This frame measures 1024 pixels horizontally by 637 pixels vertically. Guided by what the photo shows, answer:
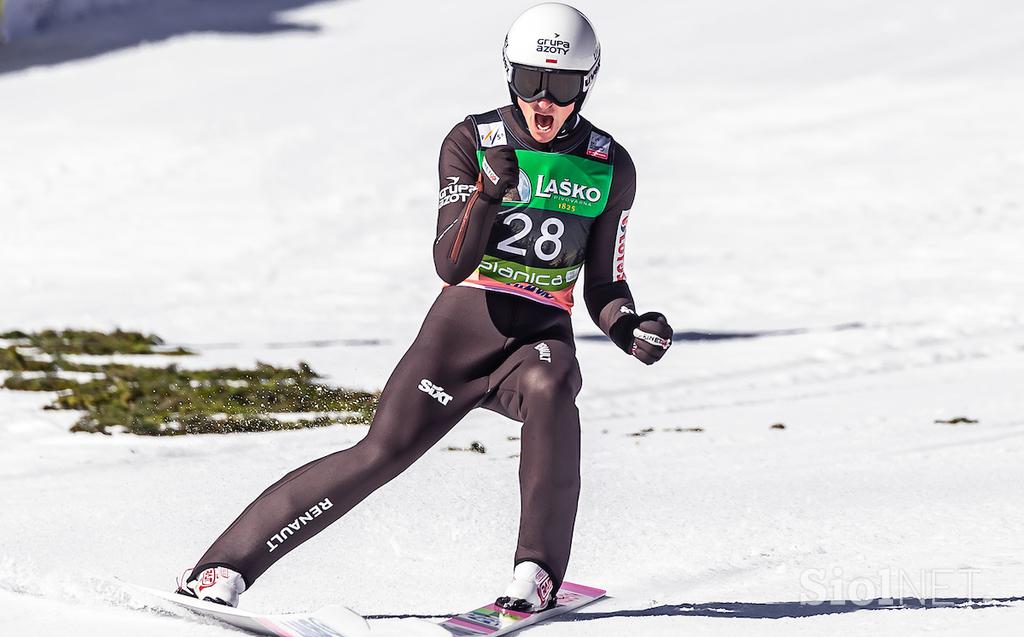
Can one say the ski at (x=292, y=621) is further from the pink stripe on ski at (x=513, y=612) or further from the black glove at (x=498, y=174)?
the black glove at (x=498, y=174)

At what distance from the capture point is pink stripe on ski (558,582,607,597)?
→ 457cm

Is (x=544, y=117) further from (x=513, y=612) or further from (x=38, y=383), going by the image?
(x=38, y=383)

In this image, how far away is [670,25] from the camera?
1007 inches

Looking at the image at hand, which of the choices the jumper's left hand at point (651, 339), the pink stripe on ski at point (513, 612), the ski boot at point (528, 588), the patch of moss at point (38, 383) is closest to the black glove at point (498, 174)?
the jumper's left hand at point (651, 339)

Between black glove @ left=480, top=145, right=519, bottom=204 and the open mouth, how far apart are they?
0.98 feet

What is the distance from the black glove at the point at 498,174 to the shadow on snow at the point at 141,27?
20.6 metres

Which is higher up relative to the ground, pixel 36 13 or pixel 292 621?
pixel 36 13

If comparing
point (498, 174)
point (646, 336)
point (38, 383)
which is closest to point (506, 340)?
point (646, 336)

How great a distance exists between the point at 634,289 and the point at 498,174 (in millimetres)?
9278

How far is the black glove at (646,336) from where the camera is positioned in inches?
168

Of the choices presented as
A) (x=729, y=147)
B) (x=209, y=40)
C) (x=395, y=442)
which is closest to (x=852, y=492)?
(x=395, y=442)

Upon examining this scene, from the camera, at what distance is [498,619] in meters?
4.12

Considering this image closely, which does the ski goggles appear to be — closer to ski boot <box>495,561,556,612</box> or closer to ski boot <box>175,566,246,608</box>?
ski boot <box>495,561,556,612</box>

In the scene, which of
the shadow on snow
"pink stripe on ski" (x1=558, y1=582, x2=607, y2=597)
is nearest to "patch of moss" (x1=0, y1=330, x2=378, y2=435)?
"pink stripe on ski" (x1=558, y1=582, x2=607, y2=597)
